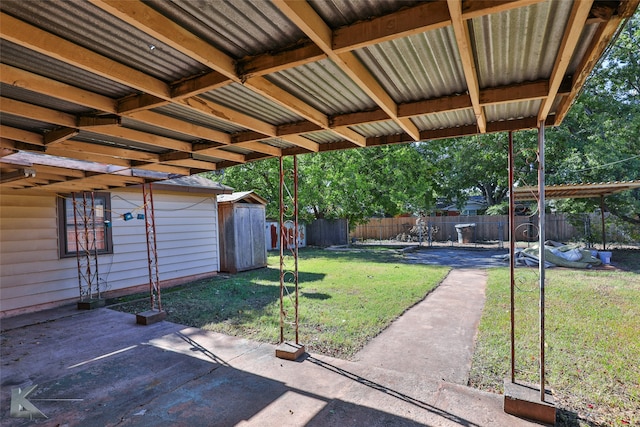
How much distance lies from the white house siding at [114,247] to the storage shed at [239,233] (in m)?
0.38

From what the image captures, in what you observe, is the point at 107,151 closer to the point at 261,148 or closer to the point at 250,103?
the point at 261,148

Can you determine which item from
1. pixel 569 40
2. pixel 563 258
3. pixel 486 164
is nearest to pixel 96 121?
pixel 569 40

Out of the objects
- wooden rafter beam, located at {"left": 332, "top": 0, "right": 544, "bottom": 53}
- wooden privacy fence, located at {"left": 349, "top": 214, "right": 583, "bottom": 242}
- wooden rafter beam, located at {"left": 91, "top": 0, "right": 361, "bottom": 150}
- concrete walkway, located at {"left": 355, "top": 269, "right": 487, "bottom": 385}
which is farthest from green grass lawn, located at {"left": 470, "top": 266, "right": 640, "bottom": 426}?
wooden privacy fence, located at {"left": 349, "top": 214, "right": 583, "bottom": 242}

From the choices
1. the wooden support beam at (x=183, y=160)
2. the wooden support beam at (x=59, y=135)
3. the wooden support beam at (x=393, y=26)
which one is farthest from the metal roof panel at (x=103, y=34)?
the wooden support beam at (x=183, y=160)

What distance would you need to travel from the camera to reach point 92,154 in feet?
12.4

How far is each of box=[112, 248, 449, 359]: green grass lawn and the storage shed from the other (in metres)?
0.45

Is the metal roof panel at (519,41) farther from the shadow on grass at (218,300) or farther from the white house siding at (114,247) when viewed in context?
the white house siding at (114,247)

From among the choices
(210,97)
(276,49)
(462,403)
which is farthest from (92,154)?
(462,403)

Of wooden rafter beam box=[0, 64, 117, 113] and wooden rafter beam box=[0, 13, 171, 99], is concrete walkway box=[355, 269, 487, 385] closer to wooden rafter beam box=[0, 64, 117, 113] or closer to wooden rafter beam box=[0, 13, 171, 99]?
wooden rafter beam box=[0, 13, 171, 99]

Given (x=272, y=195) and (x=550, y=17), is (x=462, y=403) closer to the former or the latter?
(x=550, y=17)

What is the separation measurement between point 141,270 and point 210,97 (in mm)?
6837

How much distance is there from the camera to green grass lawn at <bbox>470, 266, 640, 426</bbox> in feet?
9.61

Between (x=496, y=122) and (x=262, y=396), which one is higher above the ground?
(x=496, y=122)

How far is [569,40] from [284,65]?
1422 mm
